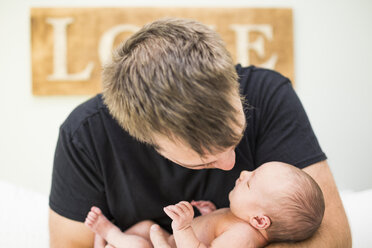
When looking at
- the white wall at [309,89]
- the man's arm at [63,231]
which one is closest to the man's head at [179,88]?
the man's arm at [63,231]

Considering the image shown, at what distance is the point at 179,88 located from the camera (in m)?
0.82

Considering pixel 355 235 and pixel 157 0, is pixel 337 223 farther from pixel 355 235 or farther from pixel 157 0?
pixel 157 0

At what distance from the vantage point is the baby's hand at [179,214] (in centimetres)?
104

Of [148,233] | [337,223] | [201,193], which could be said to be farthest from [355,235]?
[148,233]

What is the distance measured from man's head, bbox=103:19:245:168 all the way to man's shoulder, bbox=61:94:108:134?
1.07ft

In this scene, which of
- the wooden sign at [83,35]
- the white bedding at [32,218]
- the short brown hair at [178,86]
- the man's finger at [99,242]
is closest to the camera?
the short brown hair at [178,86]

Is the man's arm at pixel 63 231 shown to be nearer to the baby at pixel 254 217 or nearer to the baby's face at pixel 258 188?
the baby at pixel 254 217

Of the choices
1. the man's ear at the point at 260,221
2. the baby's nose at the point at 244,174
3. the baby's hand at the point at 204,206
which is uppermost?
the baby's nose at the point at 244,174

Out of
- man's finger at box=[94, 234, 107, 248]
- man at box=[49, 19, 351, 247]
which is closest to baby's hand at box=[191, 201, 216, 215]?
man at box=[49, 19, 351, 247]

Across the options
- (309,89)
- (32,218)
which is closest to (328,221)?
(32,218)

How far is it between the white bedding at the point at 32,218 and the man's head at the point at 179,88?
43.8 inches

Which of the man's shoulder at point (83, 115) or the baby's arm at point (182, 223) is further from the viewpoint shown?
the man's shoulder at point (83, 115)

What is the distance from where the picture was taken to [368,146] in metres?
2.72

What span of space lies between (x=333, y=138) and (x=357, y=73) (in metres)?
0.53
